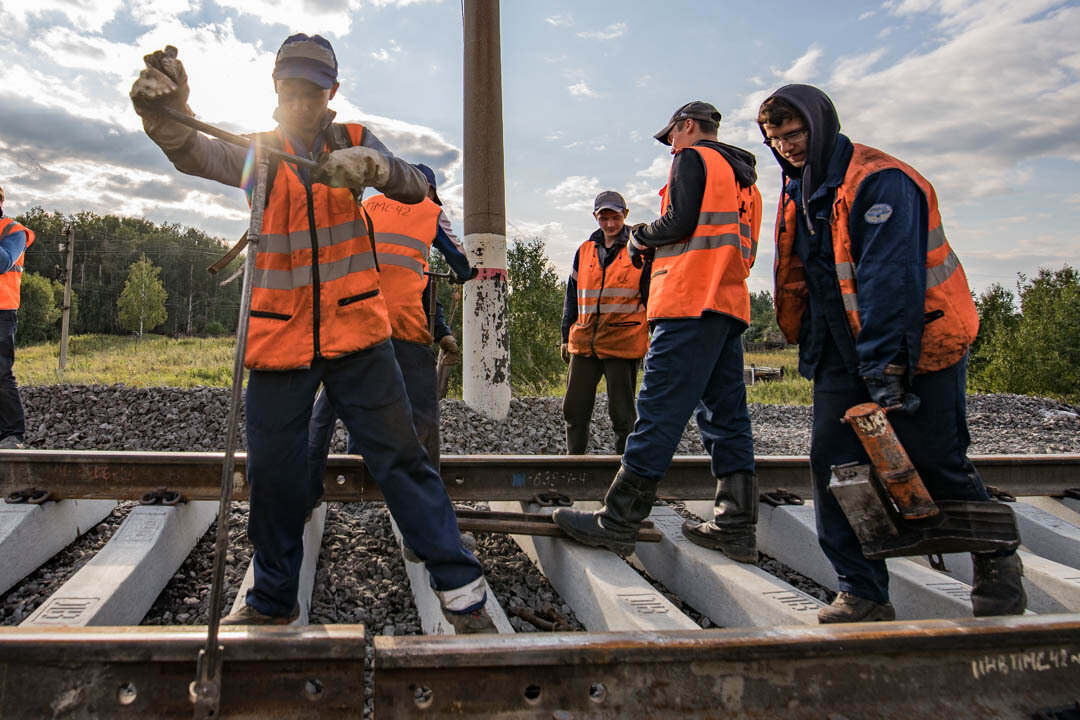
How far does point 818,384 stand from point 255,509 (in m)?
2.13

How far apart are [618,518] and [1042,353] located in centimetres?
1517

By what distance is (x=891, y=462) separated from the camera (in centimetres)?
218

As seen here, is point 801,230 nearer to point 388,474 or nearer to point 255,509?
point 388,474

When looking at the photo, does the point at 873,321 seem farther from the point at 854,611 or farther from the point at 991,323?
the point at 991,323

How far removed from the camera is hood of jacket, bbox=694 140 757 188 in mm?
3361

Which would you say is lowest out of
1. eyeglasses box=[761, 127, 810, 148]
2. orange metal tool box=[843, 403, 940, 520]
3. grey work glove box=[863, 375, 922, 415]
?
orange metal tool box=[843, 403, 940, 520]

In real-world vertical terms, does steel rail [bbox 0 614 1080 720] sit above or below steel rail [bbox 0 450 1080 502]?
below

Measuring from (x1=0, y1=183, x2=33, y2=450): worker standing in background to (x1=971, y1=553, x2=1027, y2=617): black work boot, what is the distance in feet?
22.5

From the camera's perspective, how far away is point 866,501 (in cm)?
225

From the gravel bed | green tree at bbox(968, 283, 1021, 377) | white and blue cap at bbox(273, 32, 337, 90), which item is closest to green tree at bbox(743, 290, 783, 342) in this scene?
green tree at bbox(968, 283, 1021, 377)

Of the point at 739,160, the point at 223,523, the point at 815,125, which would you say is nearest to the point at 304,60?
the point at 223,523

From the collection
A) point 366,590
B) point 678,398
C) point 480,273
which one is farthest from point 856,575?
point 480,273

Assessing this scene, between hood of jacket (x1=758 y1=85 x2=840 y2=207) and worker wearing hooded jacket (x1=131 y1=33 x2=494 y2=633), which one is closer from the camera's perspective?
worker wearing hooded jacket (x1=131 y1=33 x2=494 y2=633)

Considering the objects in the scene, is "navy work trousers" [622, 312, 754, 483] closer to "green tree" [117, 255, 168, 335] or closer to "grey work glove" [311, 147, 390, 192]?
"grey work glove" [311, 147, 390, 192]
